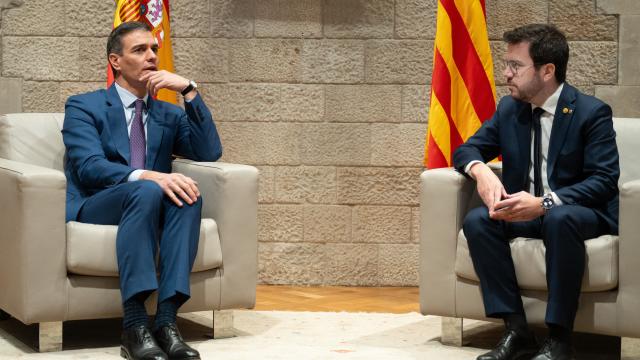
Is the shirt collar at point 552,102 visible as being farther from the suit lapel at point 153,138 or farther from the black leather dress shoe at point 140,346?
the black leather dress shoe at point 140,346

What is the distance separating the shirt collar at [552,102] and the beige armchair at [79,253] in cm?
102

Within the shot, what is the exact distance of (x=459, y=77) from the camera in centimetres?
424

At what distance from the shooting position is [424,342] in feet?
11.1

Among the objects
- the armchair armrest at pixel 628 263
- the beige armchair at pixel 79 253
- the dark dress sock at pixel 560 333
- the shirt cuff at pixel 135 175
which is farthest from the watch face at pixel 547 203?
the shirt cuff at pixel 135 175

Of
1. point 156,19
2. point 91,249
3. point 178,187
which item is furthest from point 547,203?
point 156,19

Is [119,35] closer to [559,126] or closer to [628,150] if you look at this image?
[559,126]

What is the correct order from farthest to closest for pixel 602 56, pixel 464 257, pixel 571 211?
1. pixel 602 56
2. pixel 464 257
3. pixel 571 211

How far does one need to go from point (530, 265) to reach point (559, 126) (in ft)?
1.59

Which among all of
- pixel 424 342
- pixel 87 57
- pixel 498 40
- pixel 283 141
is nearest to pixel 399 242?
pixel 283 141

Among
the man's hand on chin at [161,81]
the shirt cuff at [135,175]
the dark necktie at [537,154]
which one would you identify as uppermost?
the man's hand on chin at [161,81]

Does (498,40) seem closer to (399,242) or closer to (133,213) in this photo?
(399,242)

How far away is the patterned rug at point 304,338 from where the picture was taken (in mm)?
3139

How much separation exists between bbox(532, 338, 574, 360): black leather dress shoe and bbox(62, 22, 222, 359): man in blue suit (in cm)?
106

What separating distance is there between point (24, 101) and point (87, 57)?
0.37m
